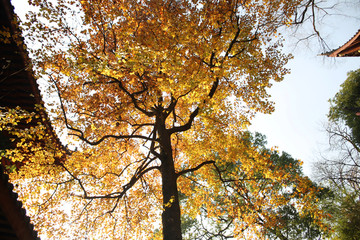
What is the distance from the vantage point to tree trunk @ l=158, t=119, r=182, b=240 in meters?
5.46

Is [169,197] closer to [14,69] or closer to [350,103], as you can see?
[14,69]

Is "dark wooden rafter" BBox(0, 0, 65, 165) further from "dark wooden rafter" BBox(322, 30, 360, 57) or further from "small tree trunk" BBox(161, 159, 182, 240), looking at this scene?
"dark wooden rafter" BBox(322, 30, 360, 57)

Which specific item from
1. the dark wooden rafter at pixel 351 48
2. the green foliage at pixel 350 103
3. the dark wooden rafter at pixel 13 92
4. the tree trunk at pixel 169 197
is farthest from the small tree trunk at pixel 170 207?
the green foliage at pixel 350 103

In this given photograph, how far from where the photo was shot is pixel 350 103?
55.6 ft

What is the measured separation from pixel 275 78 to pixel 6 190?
1023 centimetres

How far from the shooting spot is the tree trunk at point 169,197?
5.46m

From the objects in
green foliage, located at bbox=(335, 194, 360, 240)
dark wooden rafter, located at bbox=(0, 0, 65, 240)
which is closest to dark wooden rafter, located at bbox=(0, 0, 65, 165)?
dark wooden rafter, located at bbox=(0, 0, 65, 240)

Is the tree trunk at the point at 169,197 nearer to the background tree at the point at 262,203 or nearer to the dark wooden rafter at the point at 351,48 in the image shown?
the background tree at the point at 262,203

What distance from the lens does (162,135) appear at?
7570mm

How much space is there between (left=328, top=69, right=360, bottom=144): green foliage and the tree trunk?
1757cm

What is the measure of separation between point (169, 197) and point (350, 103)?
63.6 feet

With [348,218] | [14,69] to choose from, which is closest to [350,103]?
[348,218]

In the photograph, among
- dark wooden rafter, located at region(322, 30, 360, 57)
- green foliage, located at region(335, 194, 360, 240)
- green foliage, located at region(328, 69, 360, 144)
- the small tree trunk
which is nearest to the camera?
the small tree trunk

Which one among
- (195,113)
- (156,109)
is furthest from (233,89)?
(156,109)
